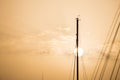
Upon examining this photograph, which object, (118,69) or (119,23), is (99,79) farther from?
(119,23)

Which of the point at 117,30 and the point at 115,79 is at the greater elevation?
the point at 117,30

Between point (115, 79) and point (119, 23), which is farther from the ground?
point (119, 23)

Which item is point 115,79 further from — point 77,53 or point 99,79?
point 77,53

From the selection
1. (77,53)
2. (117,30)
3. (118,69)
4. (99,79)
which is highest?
(117,30)

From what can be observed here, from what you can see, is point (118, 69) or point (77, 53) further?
point (118, 69)

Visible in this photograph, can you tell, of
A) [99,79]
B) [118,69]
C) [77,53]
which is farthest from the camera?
[99,79]

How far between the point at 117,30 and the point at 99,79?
3980mm

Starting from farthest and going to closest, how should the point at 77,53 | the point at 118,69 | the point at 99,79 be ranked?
the point at 99,79 → the point at 118,69 → the point at 77,53

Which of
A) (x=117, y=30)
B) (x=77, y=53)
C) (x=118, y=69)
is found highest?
(x=117, y=30)

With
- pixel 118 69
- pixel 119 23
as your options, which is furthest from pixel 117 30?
pixel 118 69

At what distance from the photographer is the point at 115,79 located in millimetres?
12672

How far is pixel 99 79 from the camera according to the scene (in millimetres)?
14234

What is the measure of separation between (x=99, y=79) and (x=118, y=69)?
193 cm

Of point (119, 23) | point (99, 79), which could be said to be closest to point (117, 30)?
point (119, 23)
